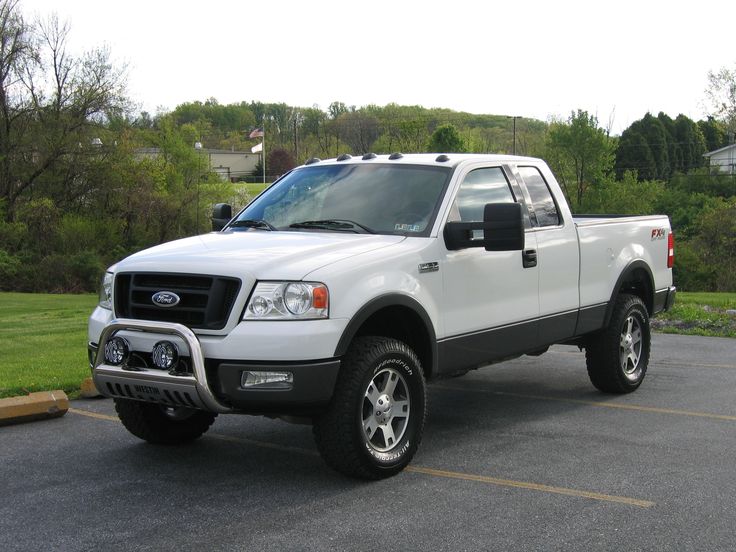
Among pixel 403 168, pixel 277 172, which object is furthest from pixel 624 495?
pixel 277 172

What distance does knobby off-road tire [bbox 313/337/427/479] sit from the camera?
5430mm

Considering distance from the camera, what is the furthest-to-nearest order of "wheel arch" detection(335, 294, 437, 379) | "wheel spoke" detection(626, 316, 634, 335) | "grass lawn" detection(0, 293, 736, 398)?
"grass lawn" detection(0, 293, 736, 398) < "wheel spoke" detection(626, 316, 634, 335) < "wheel arch" detection(335, 294, 437, 379)

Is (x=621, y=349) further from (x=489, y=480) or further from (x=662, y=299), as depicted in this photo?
(x=489, y=480)

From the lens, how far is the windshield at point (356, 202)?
6441mm

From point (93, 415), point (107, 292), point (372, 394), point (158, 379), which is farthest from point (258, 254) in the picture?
point (93, 415)

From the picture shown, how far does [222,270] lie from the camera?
5371 mm

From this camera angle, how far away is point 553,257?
743 centimetres

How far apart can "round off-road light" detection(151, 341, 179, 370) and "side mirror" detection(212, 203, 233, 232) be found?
7.72 ft

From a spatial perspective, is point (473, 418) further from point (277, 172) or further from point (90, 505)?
point (277, 172)

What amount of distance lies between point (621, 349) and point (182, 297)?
457 centimetres

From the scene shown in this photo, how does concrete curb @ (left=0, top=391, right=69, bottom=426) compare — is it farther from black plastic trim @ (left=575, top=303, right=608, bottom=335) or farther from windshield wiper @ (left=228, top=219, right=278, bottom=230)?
black plastic trim @ (left=575, top=303, right=608, bottom=335)

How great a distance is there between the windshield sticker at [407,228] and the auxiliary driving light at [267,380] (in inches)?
62.7

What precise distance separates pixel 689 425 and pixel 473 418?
1698 mm

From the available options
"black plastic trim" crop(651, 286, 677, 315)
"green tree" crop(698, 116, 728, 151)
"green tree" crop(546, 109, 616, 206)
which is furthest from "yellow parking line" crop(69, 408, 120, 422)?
"green tree" crop(698, 116, 728, 151)
